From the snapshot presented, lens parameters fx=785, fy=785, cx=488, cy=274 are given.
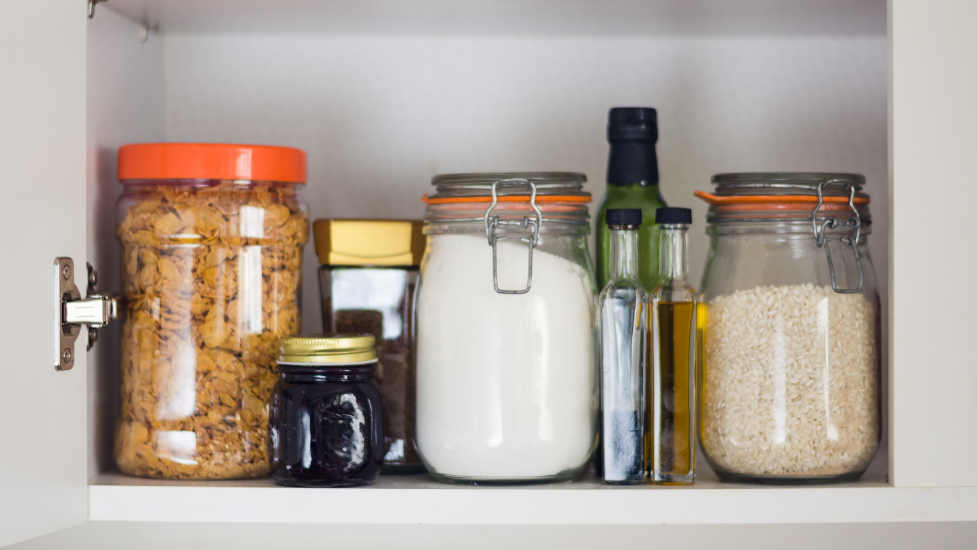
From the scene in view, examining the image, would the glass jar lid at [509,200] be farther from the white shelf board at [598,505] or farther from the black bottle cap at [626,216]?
the white shelf board at [598,505]

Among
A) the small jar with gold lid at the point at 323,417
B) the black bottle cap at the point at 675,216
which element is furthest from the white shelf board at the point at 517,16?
the small jar with gold lid at the point at 323,417

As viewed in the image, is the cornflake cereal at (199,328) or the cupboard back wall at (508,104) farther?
the cupboard back wall at (508,104)

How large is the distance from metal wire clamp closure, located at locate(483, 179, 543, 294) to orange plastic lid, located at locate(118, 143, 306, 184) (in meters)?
0.17

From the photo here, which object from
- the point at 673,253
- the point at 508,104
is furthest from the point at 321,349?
the point at 508,104

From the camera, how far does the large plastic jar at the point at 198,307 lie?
0.59m

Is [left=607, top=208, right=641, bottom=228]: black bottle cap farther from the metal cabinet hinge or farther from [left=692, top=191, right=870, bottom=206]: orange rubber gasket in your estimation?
the metal cabinet hinge

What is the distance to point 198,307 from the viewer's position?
59 centimetres

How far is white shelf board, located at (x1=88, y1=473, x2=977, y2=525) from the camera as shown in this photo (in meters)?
0.55

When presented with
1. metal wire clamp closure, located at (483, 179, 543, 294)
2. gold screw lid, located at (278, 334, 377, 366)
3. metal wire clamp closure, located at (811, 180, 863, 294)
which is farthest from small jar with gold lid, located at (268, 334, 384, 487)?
metal wire clamp closure, located at (811, 180, 863, 294)
